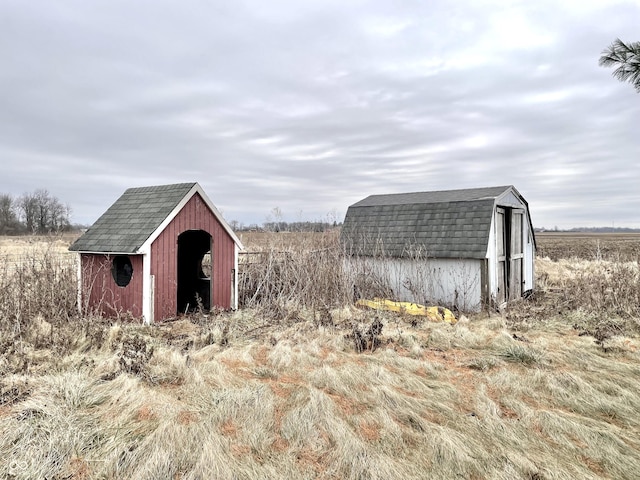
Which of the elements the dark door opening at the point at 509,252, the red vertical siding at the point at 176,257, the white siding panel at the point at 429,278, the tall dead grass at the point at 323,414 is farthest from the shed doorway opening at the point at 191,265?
the dark door opening at the point at 509,252

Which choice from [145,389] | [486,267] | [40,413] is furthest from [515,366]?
[40,413]

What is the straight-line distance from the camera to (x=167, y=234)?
789 cm

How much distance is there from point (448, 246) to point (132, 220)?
7.15 metres

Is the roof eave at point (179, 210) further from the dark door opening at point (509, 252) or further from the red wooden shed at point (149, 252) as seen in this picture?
the dark door opening at point (509, 252)

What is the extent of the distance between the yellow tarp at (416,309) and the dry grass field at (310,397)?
590mm

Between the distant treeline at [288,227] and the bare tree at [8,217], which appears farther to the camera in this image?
the bare tree at [8,217]

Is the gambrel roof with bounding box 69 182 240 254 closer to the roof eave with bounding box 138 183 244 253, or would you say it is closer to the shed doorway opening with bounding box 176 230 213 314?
the roof eave with bounding box 138 183 244 253

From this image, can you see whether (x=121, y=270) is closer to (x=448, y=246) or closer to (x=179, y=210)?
(x=179, y=210)

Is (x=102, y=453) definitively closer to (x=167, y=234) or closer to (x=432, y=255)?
(x=167, y=234)

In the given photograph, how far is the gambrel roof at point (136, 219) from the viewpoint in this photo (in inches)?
→ 303

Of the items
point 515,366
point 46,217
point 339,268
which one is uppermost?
point 46,217

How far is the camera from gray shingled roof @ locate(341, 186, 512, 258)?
966 centimetres

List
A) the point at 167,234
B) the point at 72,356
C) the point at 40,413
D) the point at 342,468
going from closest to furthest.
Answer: the point at 342,468, the point at 40,413, the point at 72,356, the point at 167,234

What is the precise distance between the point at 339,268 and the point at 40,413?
23.7 ft
